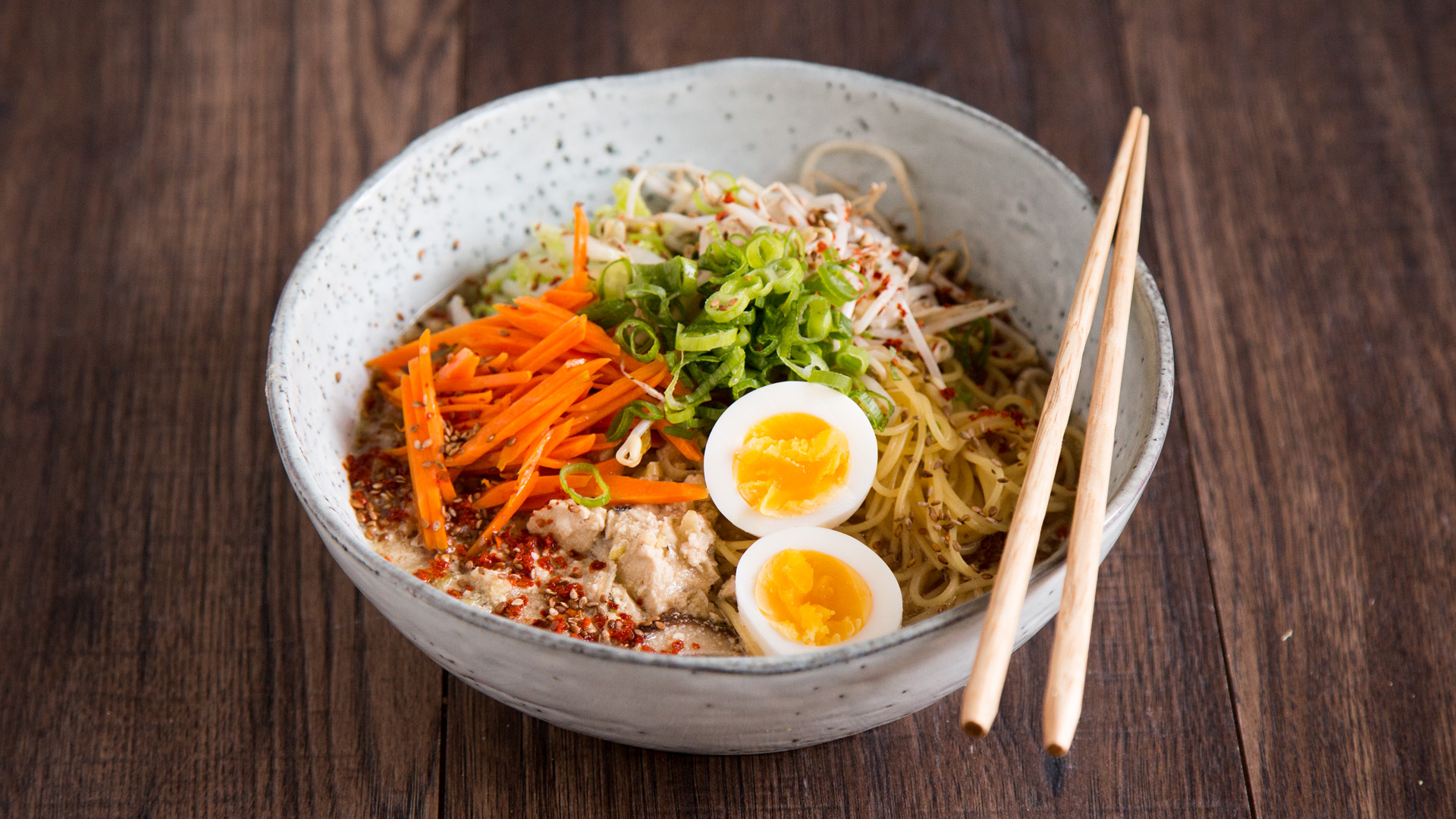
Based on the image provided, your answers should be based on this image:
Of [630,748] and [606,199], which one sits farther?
[606,199]

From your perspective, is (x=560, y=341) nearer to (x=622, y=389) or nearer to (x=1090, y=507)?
(x=622, y=389)

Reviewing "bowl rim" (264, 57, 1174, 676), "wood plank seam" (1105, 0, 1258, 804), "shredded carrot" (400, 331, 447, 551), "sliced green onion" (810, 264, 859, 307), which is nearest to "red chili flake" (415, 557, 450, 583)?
"shredded carrot" (400, 331, 447, 551)

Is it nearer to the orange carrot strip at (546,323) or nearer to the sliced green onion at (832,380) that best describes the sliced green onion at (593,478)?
the orange carrot strip at (546,323)

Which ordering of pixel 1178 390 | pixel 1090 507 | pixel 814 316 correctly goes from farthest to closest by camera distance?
pixel 1178 390 → pixel 814 316 → pixel 1090 507

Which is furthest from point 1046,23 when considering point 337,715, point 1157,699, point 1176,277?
point 337,715

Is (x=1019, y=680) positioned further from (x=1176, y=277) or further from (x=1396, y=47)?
(x=1396, y=47)

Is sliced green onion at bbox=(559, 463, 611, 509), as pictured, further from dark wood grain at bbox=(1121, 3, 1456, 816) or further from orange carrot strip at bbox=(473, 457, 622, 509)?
dark wood grain at bbox=(1121, 3, 1456, 816)

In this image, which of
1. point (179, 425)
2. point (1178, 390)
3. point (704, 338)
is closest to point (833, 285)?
point (704, 338)
